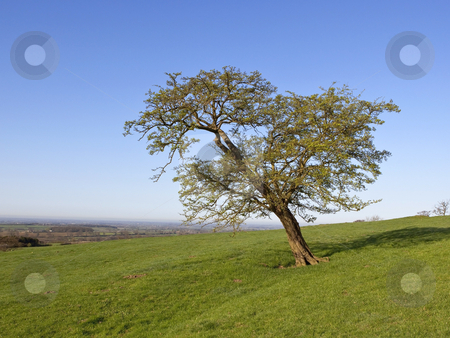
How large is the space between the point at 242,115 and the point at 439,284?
15.1m

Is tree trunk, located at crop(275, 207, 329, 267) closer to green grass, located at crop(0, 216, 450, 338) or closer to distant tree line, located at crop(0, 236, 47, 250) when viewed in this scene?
green grass, located at crop(0, 216, 450, 338)

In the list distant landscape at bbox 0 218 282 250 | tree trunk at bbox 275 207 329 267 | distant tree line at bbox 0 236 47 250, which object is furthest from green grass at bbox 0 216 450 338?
distant tree line at bbox 0 236 47 250

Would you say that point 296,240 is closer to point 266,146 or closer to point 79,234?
point 266,146

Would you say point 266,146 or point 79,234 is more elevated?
point 266,146

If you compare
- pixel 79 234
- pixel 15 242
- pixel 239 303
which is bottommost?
pixel 79 234

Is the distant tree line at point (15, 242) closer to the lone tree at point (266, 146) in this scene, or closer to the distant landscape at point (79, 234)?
the distant landscape at point (79, 234)

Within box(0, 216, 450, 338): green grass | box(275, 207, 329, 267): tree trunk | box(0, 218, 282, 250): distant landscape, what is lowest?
box(0, 218, 282, 250): distant landscape

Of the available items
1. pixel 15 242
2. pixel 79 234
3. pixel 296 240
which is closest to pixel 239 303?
pixel 296 240

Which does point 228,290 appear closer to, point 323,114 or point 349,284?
point 349,284

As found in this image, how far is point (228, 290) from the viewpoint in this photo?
54.7 ft

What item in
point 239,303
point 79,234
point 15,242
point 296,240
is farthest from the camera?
point 79,234

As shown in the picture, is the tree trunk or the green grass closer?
the green grass

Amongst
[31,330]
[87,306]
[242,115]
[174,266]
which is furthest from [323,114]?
[31,330]

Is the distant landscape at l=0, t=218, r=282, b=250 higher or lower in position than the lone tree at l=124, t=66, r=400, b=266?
lower
